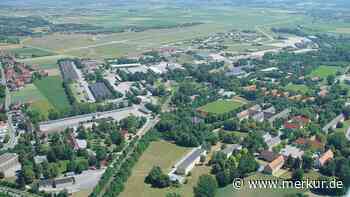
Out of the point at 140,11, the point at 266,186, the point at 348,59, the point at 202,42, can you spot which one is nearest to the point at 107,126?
the point at 266,186

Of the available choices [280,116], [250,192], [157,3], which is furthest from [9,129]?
[157,3]

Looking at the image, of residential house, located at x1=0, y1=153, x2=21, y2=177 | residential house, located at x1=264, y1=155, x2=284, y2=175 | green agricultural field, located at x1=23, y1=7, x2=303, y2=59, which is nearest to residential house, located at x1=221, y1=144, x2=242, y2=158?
residential house, located at x1=264, y1=155, x2=284, y2=175

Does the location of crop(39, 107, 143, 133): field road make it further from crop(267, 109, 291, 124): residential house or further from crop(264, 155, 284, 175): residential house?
crop(264, 155, 284, 175): residential house

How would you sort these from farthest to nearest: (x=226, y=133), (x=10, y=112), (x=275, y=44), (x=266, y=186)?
1. (x=275, y=44)
2. (x=10, y=112)
3. (x=226, y=133)
4. (x=266, y=186)

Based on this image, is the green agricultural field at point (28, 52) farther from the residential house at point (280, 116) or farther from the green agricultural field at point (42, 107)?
the residential house at point (280, 116)

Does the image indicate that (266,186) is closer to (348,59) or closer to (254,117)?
(254,117)

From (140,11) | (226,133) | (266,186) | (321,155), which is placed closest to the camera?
(266,186)

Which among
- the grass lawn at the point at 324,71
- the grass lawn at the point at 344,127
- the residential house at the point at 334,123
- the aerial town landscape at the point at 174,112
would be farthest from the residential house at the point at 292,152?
the grass lawn at the point at 324,71
